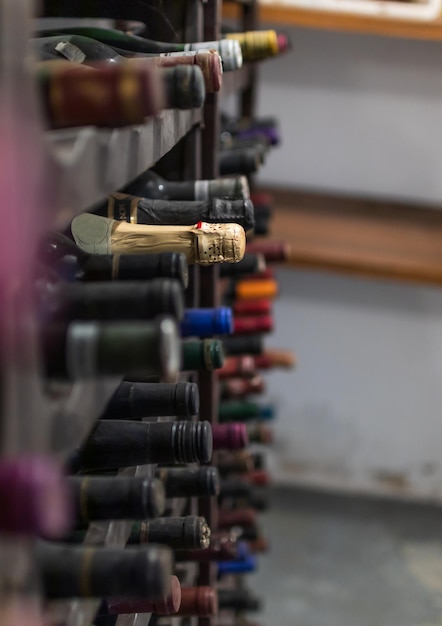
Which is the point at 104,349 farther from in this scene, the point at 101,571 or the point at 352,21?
the point at 352,21

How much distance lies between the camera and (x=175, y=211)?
1.69 ft

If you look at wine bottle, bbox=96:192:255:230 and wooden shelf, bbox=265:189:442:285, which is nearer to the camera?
wine bottle, bbox=96:192:255:230

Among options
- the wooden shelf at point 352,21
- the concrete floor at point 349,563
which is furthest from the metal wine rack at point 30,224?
the concrete floor at point 349,563

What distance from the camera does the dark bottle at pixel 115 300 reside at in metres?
0.32

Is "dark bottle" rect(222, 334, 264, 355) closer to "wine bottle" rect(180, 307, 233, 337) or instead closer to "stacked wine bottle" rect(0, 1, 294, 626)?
"stacked wine bottle" rect(0, 1, 294, 626)

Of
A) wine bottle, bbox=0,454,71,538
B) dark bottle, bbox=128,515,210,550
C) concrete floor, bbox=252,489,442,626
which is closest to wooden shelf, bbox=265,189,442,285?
concrete floor, bbox=252,489,442,626

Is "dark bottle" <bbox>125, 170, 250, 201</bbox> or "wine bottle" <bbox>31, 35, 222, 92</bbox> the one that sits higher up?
"wine bottle" <bbox>31, 35, 222, 92</bbox>

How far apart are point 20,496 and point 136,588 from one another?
0.28 ft

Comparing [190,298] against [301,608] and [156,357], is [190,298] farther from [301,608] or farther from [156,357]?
[301,608]

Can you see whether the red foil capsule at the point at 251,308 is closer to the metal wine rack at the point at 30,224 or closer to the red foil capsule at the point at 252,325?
the red foil capsule at the point at 252,325

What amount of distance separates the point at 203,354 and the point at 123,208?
0.44 feet

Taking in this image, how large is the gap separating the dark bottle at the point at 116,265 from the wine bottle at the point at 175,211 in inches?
4.3

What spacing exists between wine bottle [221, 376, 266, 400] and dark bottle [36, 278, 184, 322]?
0.77m

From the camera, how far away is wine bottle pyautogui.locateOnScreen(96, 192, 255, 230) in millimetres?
503
